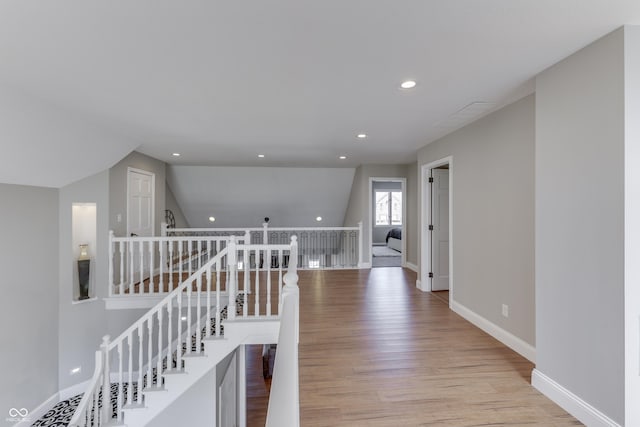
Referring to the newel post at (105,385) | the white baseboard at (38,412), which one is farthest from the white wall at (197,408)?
the white baseboard at (38,412)

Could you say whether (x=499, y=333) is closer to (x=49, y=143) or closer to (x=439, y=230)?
(x=439, y=230)

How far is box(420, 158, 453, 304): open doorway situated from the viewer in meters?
4.89

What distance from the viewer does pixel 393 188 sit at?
11.5 metres

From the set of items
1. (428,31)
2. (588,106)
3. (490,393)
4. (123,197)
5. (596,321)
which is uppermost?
(428,31)

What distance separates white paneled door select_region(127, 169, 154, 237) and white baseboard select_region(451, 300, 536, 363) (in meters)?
5.38

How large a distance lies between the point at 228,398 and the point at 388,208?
29.6 ft

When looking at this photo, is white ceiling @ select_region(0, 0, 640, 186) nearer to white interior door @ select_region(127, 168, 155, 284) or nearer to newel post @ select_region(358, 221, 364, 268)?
white interior door @ select_region(127, 168, 155, 284)

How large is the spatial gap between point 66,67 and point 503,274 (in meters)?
4.25

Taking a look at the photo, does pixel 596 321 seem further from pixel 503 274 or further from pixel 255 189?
pixel 255 189

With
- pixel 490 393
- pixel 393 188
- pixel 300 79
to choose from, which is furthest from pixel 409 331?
pixel 393 188

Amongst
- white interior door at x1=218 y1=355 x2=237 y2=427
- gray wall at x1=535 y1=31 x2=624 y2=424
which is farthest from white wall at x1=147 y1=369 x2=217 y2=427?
gray wall at x1=535 y1=31 x2=624 y2=424

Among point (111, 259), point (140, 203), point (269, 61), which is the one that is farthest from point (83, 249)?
point (269, 61)

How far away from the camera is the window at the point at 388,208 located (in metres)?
11.8

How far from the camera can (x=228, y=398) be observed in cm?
441
